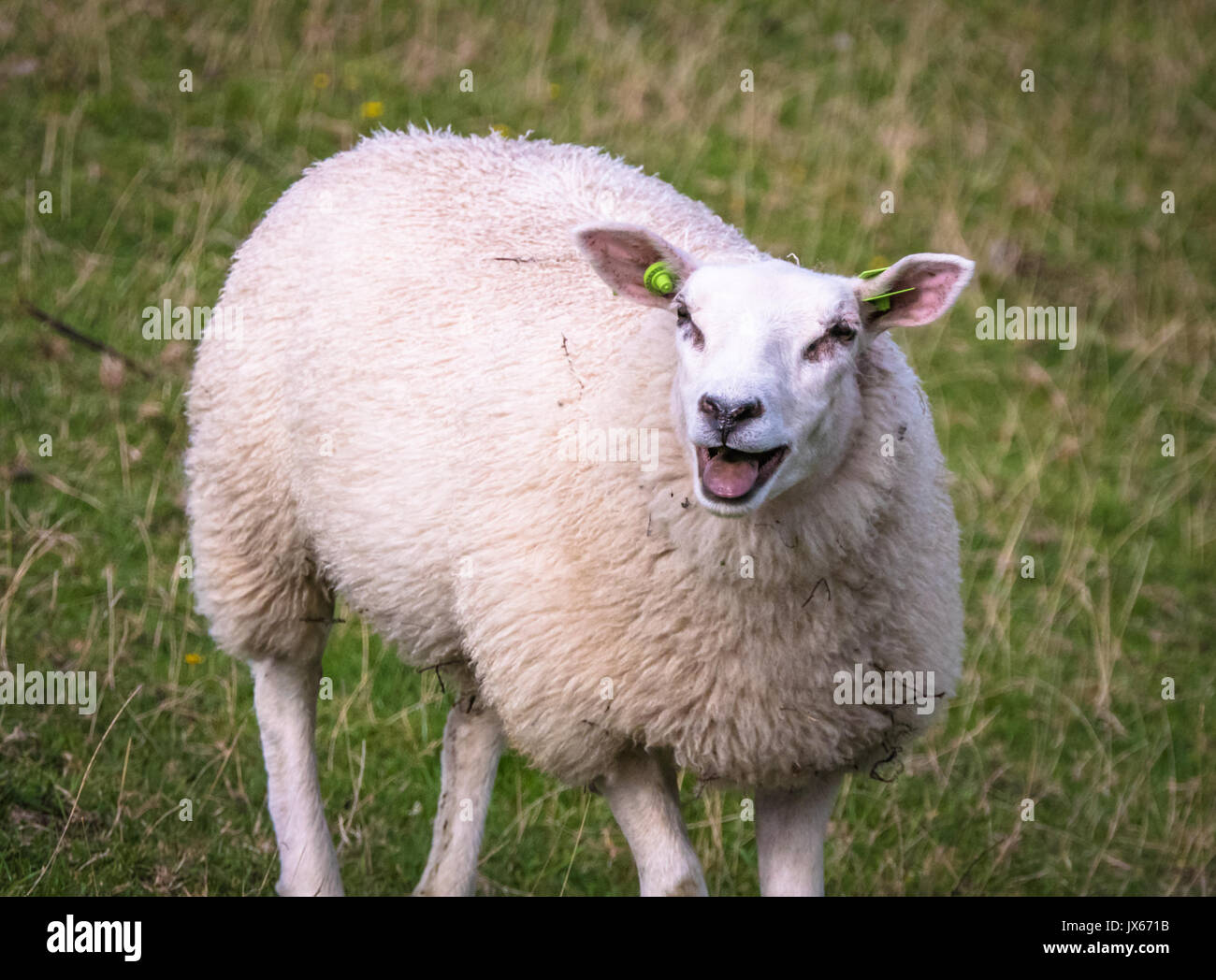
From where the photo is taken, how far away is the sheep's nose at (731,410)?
3.35 meters

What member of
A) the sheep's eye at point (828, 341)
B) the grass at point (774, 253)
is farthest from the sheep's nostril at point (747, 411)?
the grass at point (774, 253)

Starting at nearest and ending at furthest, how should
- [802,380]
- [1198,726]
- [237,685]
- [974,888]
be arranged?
[802,380]
[974,888]
[237,685]
[1198,726]

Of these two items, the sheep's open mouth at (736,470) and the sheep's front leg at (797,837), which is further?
the sheep's front leg at (797,837)

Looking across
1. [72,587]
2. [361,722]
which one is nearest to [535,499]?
[361,722]

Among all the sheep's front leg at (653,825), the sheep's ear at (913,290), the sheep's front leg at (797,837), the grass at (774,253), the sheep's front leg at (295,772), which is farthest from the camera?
the grass at (774,253)

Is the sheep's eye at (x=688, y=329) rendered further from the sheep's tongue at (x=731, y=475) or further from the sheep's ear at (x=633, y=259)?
the sheep's tongue at (x=731, y=475)

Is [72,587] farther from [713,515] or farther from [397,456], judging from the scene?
[713,515]

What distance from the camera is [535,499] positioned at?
13.3 ft

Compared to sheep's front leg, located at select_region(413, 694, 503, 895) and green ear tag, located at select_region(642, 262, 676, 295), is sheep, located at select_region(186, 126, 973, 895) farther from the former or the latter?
sheep's front leg, located at select_region(413, 694, 503, 895)

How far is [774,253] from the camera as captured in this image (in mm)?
9023

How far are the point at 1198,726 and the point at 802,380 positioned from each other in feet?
12.0

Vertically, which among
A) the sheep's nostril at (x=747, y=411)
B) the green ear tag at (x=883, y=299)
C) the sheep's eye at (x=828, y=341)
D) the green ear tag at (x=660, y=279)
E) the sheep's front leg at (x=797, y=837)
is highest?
the green ear tag at (x=660, y=279)

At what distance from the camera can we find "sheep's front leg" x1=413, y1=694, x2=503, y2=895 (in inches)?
196

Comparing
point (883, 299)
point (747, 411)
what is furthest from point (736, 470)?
point (883, 299)
